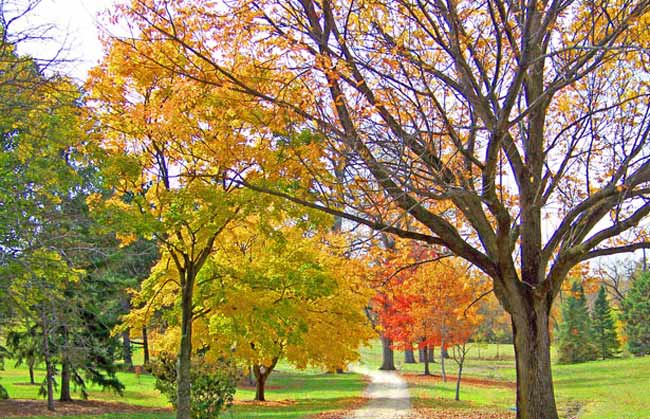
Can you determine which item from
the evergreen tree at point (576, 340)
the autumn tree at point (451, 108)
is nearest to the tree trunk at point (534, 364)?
the autumn tree at point (451, 108)

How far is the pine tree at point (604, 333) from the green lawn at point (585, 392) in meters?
7.78

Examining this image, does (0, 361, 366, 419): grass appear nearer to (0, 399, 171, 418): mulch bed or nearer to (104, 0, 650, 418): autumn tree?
(0, 399, 171, 418): mulch bed

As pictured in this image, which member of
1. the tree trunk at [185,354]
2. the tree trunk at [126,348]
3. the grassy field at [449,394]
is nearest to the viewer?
the tree trunk at [185,354]

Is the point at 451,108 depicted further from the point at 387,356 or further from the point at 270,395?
the point at 387,356

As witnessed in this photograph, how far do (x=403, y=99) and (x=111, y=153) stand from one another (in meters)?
6.25

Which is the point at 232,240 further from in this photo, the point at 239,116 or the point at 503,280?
the point at 503,280

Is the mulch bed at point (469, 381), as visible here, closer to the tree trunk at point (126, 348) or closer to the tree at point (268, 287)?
the tree trunk at point (126, 348)

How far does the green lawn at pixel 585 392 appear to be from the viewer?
20625mm

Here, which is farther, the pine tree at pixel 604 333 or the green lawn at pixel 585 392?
the pine tree at pixel 604 333

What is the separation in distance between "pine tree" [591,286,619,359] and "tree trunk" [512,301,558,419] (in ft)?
157

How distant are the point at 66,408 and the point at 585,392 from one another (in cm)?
2159

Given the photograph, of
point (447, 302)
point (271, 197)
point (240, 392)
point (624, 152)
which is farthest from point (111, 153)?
point (240, 392)

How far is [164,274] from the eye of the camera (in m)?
14.3

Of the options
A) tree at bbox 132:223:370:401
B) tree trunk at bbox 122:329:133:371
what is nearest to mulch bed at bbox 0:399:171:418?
tree trunk at bbox 122:329:133:371
